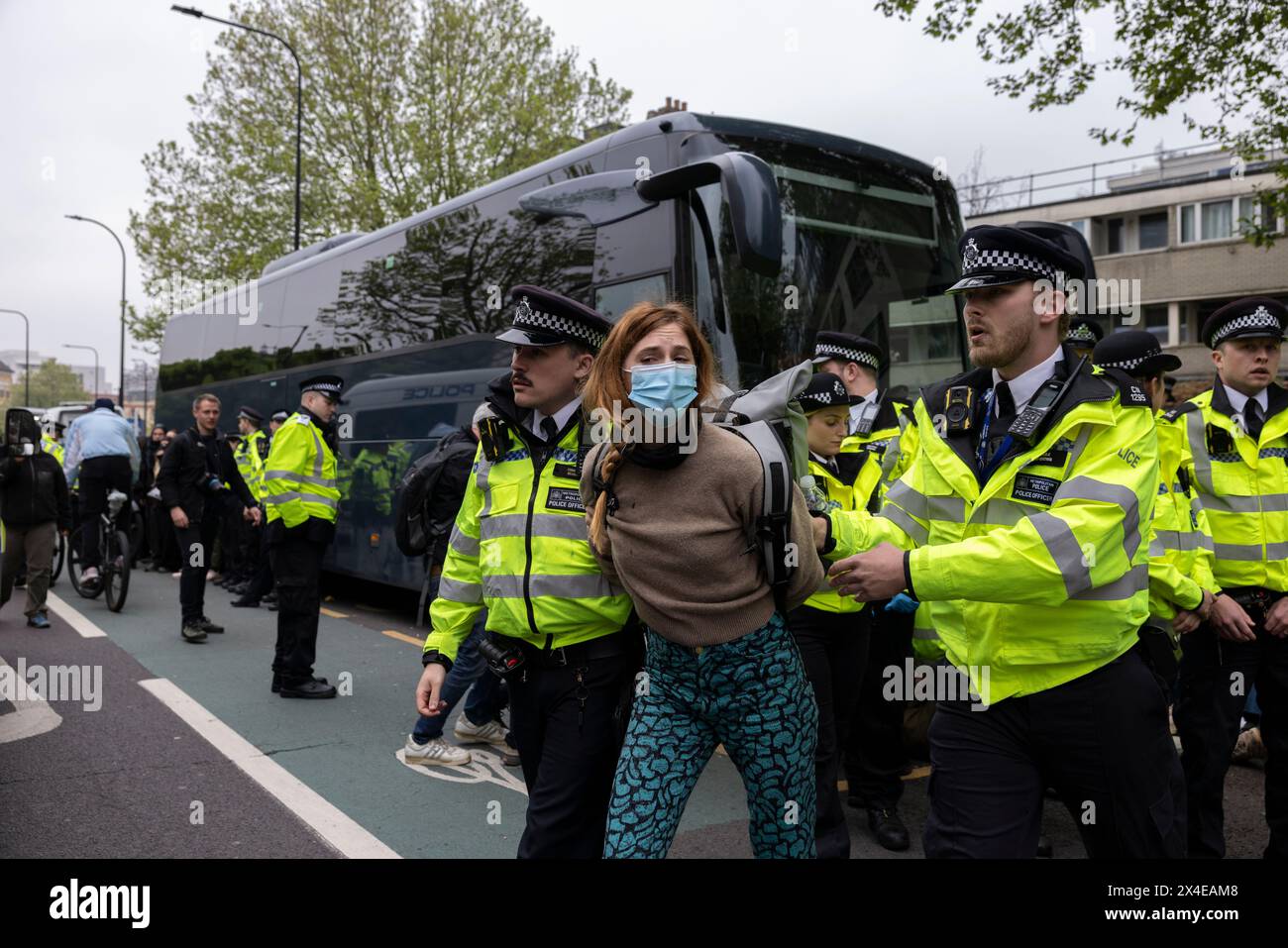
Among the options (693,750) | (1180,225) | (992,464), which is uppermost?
(1180,225)

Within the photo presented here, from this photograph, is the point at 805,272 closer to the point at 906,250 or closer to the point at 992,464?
the point at 906,250

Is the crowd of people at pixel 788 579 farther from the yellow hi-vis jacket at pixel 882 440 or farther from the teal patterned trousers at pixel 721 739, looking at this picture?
the yellow hi-vis jacket at pixel 882 440

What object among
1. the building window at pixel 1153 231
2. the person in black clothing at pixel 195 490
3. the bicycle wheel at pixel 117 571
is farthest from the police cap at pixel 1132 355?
the building window at pixel 1153 231

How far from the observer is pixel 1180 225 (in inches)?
1258

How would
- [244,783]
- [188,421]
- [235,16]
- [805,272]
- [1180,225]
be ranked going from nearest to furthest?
[244,783] → [805,272] → [188,421] → [235,16] → [1180,225]

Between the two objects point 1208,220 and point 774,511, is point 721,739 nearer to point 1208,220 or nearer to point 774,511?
point 774,511

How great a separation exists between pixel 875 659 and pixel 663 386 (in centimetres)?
271

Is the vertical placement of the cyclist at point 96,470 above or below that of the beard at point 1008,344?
below

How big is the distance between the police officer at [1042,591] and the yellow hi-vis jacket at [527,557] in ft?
2.32

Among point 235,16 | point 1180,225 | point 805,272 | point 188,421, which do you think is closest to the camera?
point 805,272

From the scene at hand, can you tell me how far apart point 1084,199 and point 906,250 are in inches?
1212

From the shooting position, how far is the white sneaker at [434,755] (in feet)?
17.3


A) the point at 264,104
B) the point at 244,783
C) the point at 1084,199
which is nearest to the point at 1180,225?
the point at 1084,199

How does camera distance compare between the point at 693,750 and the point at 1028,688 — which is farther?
the point at 693,750
